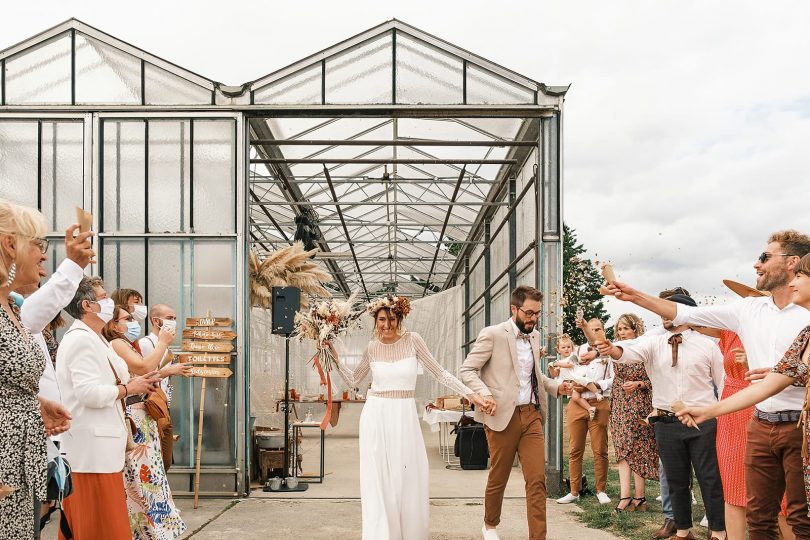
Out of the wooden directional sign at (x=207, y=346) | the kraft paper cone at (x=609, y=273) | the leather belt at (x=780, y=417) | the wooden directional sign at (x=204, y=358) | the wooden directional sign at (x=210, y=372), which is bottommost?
the wooden directional sign at (x=210, y=372)

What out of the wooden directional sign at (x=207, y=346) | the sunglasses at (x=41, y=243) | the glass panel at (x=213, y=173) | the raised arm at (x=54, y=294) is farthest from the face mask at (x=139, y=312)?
the glass panel at (x=213, y=173)

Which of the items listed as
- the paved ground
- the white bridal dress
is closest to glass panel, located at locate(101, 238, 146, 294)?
the paved ground

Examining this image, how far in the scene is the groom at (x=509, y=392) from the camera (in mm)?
6504

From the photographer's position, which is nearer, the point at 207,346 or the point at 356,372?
the point at 356,372

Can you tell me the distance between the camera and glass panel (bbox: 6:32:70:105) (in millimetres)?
9234

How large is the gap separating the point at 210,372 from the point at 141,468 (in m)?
3.17

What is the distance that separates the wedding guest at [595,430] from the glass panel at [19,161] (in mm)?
5938

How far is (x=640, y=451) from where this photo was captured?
7.73 meters

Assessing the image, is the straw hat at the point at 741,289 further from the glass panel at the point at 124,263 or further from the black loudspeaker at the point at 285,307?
the glass panel at the point at 124,263

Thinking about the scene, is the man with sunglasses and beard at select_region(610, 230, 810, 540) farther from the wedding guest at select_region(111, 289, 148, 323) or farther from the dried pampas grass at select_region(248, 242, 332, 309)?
the dried pampas grass at select_region(248, 242, 332, 309)

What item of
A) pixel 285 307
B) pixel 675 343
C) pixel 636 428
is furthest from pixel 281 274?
pixel 675 343

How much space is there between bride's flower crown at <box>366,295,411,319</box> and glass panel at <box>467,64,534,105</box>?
11.3 feet

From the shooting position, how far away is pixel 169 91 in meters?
9.31

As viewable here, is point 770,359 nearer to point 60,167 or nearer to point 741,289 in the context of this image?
point 741,289
